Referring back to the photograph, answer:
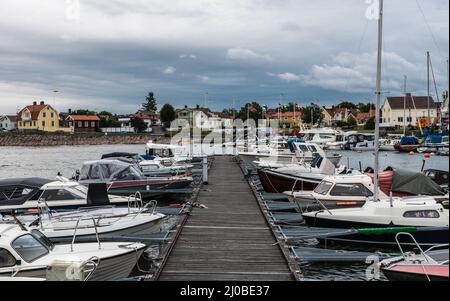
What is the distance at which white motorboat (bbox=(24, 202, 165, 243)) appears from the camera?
1446cm

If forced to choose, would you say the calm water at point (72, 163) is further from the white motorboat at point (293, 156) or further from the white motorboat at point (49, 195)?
the white motorboat at point (49, 195)

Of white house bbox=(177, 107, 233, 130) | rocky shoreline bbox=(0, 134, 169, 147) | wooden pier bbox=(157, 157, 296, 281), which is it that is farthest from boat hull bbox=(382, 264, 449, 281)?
rocky shoreline bbox=(0, 134, 169, 147)

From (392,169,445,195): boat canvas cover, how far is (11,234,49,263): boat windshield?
13.5m

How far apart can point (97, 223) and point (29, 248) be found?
4.21m

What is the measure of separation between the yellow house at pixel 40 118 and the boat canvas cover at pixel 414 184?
14712 cm

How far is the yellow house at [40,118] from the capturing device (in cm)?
15850

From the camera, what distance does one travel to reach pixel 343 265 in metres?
15.3

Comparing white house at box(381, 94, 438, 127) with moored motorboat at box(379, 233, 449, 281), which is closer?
moored motorboat at box(379, 233, 449, 281)

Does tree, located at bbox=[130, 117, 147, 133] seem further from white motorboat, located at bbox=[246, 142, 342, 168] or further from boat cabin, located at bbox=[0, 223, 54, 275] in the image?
boat cabin, located at bbox=[0, 223, 54, 275]

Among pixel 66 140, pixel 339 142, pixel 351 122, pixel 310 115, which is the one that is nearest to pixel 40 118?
pixel 66 140
